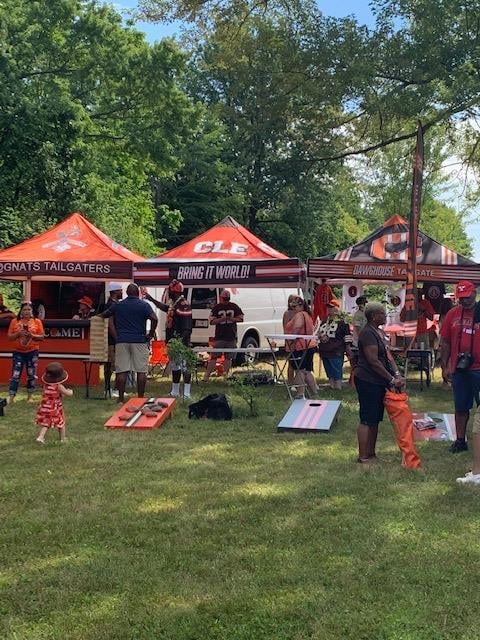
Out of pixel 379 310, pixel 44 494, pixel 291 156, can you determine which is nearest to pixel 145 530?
pixel 44 494

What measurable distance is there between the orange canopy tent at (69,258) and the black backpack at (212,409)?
355 centimetres

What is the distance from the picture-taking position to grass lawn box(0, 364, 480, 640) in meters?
3.57

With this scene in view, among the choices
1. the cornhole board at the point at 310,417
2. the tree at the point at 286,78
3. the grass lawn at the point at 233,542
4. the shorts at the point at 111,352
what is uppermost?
the tree at the point at 286,78

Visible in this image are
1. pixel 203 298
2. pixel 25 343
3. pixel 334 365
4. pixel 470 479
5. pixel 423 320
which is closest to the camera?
pixel 470 479

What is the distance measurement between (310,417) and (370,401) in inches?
82.4

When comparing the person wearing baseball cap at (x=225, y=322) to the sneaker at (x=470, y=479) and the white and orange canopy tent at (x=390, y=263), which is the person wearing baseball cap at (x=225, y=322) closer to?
the white and orange canopy tent at (x=390, y=263)

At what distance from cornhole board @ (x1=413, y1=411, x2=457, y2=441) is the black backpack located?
2431 millimetres

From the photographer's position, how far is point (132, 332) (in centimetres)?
1027

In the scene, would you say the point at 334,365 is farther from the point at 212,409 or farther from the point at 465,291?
the point at 465,291

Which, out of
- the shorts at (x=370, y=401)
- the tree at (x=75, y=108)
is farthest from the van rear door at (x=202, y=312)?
the shorts at (x=370, y=401)

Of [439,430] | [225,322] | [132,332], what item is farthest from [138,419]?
[225,322]

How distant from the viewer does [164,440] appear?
26.4ft

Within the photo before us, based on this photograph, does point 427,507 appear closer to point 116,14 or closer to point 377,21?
point 377,21

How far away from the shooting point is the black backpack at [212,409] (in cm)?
929
